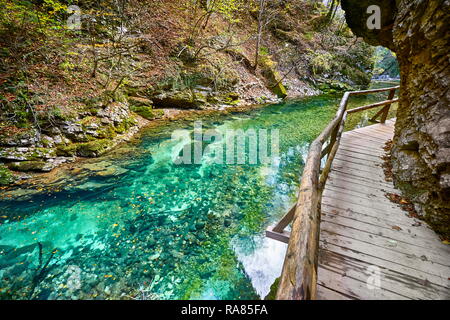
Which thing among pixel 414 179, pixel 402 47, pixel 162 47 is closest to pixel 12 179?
pixel 414 179

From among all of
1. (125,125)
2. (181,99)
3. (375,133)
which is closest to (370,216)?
(375,133)

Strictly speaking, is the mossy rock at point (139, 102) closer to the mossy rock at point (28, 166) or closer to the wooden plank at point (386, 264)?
the mossy rock at point (28, 166)

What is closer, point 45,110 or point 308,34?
point 45,110

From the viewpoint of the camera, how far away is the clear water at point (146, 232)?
11.4 ft

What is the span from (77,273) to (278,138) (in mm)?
8614

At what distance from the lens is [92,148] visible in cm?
713

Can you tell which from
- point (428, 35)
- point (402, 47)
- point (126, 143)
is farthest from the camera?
point (126, 143)

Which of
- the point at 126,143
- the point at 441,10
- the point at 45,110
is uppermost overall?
the point at 441,10

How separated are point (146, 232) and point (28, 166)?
4296mm

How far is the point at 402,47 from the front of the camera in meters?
4.62

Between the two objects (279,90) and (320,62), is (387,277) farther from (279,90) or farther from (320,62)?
(320,62)

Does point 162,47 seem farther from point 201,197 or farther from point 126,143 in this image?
point 201,197

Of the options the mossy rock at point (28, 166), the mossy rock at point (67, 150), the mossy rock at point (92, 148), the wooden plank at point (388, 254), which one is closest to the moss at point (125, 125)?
the mossy rock at point (92, 148)

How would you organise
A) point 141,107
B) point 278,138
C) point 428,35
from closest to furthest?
point 428,35
point 278,138
point 141,107
